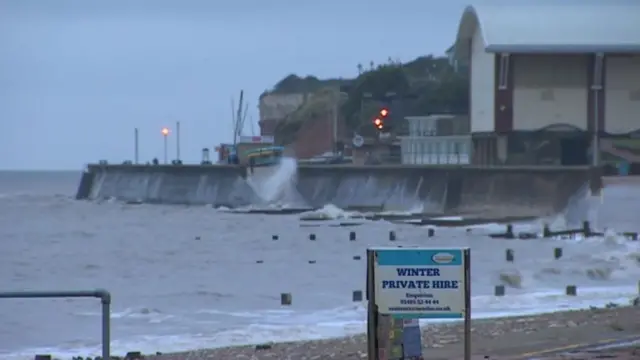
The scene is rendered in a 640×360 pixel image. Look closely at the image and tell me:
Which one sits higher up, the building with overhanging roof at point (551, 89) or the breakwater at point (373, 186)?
the building with overhanging roof at point (551, 89)

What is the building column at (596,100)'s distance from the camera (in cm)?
7281

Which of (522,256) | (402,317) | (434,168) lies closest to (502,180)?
(434,168)

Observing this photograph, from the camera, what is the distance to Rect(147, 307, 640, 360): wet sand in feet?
47.2

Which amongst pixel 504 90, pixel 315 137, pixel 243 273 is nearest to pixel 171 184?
pixel 315 137

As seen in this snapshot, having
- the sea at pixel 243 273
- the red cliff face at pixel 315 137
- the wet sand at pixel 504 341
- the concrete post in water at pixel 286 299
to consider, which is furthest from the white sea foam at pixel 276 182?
the wet sand at pixel 504 341

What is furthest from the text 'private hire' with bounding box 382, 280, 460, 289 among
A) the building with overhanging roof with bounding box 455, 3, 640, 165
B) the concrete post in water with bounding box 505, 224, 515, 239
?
the building with overhanging roof with bounding box 455, 3, 640, 165

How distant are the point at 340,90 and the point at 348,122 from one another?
10.3 metres

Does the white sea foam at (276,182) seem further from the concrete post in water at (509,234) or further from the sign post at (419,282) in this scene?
the sign post at (419,282)

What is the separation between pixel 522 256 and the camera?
41.0 m

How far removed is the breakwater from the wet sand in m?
43.3

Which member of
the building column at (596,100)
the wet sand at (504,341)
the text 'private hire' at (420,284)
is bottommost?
the wet sand at (504,341)

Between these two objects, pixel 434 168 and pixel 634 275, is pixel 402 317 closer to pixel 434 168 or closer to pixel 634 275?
pixel 634 275

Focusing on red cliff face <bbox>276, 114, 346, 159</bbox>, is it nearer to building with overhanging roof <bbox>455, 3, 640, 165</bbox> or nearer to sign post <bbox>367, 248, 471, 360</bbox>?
building with overhanging roof <bbox>455, 3, 640, 165</bbox>

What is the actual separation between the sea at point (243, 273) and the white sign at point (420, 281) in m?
10.5
